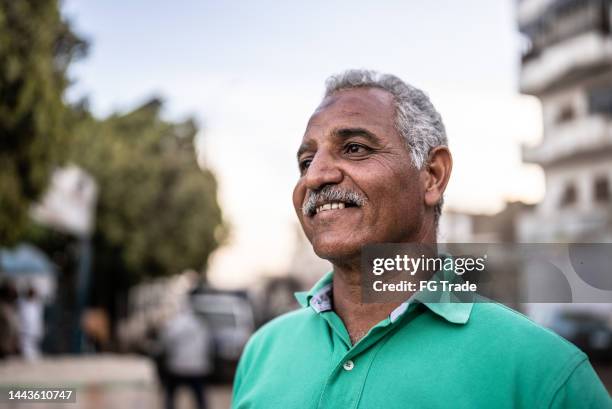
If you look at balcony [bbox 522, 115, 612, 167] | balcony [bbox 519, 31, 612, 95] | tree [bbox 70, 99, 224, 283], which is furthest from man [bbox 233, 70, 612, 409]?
balcony [bbox 519, 31, 612, 95]

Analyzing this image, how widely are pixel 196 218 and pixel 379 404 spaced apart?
25.3 metres

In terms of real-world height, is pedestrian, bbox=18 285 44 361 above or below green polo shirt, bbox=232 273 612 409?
below

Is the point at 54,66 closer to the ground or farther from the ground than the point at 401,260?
farther from the ground

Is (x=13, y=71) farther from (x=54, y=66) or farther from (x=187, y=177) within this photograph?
(x=187, y=177)

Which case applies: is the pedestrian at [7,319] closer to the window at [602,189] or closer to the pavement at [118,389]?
the pavement at [118,389]

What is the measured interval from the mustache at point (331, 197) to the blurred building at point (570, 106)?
21.3 metres

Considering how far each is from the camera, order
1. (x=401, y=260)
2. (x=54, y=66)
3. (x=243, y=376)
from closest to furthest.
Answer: (x=401, y=260), (x=243, y=376), (x=54, y=66)

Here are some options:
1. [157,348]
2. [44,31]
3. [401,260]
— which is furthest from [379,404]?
[44,31]

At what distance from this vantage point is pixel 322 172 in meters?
1.73

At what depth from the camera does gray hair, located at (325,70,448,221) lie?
1747 millimetres

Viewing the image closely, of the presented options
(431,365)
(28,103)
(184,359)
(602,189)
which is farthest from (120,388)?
(602,189)

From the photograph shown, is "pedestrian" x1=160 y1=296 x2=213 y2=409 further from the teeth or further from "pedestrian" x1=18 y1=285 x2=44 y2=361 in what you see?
the teeth

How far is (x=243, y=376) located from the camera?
6.59 ft

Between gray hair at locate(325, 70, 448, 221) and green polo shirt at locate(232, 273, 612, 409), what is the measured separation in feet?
1.14
